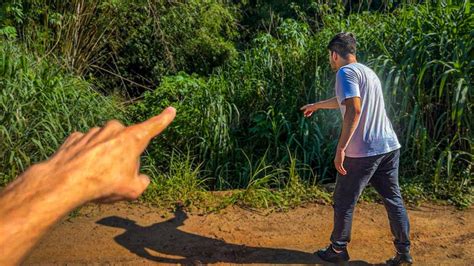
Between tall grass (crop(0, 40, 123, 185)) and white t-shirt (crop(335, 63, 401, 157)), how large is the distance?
3.06 m

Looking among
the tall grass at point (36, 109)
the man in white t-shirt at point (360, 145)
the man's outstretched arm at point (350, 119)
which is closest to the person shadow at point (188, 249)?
the man in white t-shirt at point (360, 145)

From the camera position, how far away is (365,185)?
4.27 meters

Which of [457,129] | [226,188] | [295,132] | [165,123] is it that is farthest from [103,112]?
[165,123]

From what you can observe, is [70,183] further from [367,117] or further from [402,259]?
[402,259]

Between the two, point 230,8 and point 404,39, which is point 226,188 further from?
point 230,8

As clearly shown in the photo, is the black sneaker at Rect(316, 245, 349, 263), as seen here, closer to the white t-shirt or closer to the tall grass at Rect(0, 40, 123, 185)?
the white t-shirt

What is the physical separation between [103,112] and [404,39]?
3.47 metres

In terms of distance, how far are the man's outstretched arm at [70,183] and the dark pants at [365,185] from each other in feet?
10.2

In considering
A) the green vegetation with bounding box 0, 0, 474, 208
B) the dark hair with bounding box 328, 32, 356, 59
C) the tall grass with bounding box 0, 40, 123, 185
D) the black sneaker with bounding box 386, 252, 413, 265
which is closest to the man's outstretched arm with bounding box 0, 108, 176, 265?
the dark hair with bounding box 328, 32, 356, 59

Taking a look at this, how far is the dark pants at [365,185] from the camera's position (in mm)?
4172

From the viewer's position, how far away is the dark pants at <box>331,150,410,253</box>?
417 centimetres

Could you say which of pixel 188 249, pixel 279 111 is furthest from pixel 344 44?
pixel 279 111

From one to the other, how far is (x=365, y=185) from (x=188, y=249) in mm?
1517

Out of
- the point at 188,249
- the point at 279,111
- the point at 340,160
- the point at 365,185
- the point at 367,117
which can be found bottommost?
the point at 188,249
